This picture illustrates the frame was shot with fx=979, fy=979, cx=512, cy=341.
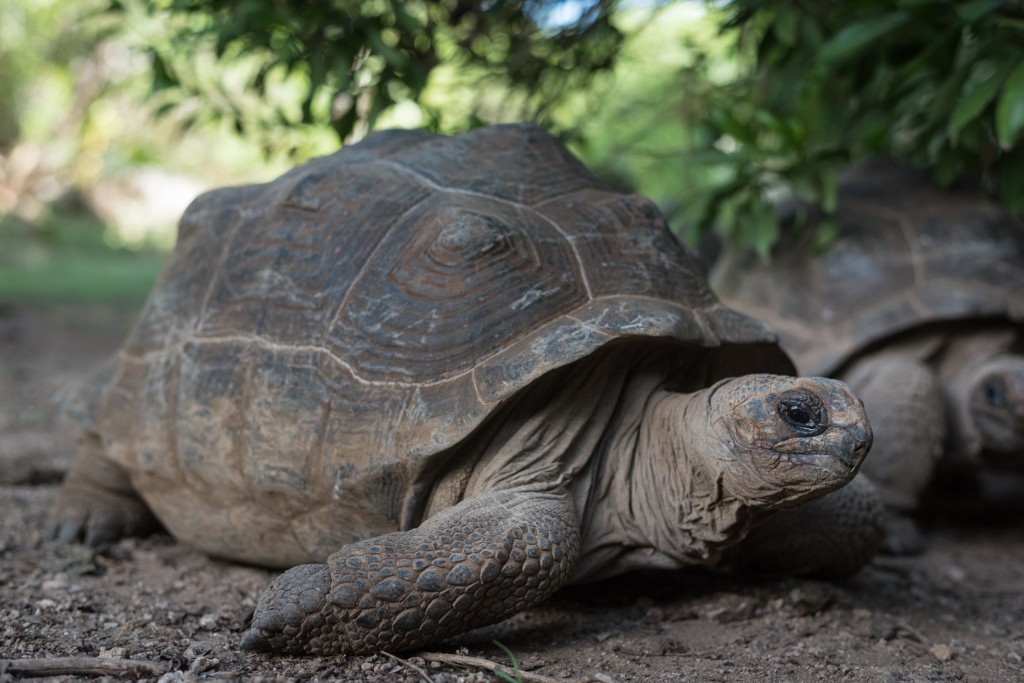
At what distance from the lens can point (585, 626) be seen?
2.80 m

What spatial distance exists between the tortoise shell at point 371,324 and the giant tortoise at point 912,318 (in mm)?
1417

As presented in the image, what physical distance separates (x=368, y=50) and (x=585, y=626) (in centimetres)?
281

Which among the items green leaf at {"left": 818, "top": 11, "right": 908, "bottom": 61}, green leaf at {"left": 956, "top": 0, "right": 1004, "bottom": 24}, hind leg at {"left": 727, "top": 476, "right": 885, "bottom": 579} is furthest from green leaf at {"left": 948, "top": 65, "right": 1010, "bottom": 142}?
hind leg at {"left": 727, "top": 476, "right": 885, "bottom": 579}

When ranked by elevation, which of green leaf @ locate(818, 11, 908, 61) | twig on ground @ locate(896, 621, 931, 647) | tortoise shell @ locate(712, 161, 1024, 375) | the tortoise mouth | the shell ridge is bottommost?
twig on ground @ locate(896, 621, 931, 647)

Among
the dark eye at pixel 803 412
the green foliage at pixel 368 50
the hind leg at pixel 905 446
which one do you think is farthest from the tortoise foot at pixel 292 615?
the hind leg at pixel 905 446

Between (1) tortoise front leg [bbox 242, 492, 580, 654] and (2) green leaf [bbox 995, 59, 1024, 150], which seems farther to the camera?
(2) green leaf [bbox 995, 59, 1024, 150]

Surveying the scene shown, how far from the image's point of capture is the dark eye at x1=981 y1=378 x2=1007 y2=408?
14.2ft

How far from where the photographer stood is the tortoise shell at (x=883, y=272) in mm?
4750

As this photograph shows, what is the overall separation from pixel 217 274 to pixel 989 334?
3.73m

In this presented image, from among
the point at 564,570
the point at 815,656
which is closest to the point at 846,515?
the point at 815,656

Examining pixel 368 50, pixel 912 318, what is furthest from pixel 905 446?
pixel 368 50

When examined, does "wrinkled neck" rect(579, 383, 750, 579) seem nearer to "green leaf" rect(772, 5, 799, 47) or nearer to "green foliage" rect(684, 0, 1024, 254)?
"green foliage" rect(684, 0, 1024, 254)

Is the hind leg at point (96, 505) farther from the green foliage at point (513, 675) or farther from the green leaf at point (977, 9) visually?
the green leaf at point (977, 9)

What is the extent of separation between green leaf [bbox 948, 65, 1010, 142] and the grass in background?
842cm
